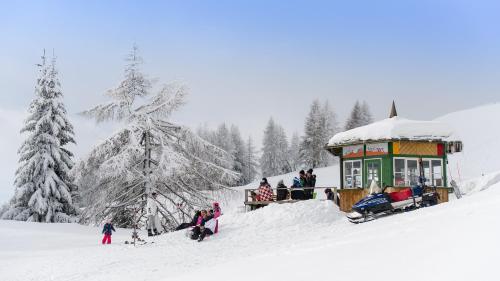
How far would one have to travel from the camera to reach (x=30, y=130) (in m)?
32.3

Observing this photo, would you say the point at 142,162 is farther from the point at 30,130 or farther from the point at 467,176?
the point at 467,176

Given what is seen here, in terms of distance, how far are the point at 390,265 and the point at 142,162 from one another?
21926mm

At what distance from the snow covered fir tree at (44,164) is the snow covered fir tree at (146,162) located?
340 cm

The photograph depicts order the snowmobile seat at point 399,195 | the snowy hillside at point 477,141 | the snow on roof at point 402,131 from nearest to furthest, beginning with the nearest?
the snowmobile seat at point 399,195
the snow on roof at point 402,131
the snowy hillside at point 477,141

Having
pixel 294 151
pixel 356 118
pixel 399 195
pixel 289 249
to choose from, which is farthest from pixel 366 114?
pixel 289 249

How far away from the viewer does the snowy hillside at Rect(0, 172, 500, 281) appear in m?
7.96

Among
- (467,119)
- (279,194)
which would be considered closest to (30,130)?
(279,194)

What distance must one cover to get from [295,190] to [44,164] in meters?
15.3

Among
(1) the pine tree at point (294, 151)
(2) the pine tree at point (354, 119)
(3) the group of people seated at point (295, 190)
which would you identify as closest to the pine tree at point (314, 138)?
(2) the pine tree at point (354, 119)

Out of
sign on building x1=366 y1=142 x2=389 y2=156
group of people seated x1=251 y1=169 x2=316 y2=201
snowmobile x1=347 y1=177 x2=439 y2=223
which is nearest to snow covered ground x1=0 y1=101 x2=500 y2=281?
snowmobile x1=347 y1=177 x2=439 y2=223

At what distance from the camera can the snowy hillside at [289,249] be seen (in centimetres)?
796

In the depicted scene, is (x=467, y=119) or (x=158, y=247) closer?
(x=158, y=247)

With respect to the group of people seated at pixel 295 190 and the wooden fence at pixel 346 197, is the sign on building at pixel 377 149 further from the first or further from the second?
the group of people seated at pixel 295 190

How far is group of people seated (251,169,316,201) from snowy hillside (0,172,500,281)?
5.85 feet
